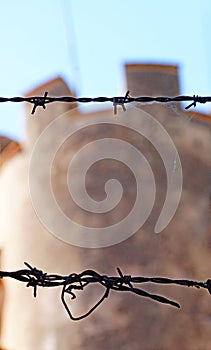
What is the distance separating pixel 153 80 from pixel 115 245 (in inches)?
80.8

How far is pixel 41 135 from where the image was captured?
10438 millimetres

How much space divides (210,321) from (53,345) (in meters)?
1.71

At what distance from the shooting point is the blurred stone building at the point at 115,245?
363 inches

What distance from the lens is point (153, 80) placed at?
1023 cm

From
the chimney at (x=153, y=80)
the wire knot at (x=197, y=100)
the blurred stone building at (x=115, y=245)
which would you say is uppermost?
the chimney at (x=153, y=80)

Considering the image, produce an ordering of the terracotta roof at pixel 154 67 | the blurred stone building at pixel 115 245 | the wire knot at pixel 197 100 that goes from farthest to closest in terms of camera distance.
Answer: the terracotta roof at pixel 154 67 < the blurred stone building at pixel 115 245 < the wire knot at pixel 197 100

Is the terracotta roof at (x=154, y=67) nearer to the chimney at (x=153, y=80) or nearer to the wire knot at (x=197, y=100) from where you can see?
the chimney at (x=153, y=80)

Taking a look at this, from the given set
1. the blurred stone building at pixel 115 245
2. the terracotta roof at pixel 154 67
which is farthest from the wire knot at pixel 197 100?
Result: the terracotta roof at pixel 154 67

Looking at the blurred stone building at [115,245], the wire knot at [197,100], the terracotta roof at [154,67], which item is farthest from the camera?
the terracotta roof at [154,67]

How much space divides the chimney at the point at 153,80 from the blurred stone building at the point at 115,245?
1 cm

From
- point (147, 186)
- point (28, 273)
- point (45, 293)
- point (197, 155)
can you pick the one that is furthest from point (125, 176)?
point (28, 273)

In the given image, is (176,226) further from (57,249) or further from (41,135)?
(41,135)

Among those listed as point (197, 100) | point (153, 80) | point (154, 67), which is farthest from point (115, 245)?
point (197, 100)

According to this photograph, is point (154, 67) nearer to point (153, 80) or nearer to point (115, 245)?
point (153, 80)
